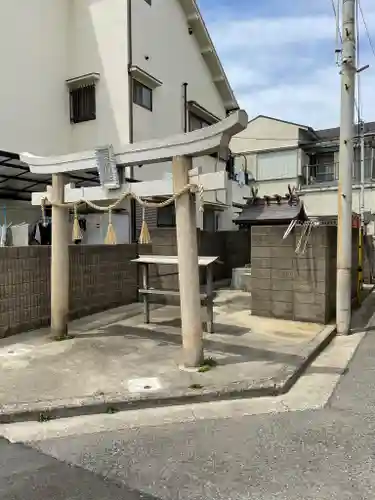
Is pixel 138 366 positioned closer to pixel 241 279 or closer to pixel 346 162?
pixel 346 162

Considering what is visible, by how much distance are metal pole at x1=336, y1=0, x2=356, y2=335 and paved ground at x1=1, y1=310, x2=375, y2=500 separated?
3.43 m

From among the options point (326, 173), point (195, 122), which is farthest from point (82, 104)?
point (326, 173)

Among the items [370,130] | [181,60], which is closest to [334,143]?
[370,130]

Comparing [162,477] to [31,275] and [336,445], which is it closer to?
[336,445]

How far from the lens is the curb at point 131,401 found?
3.94 metres

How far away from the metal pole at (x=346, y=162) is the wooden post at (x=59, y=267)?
486cm

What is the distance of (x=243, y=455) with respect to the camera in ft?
10.6

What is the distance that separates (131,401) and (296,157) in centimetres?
2205

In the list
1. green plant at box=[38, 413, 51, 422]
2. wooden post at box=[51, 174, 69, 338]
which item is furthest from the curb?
wooden post at box=[51, 174, 69, 338]

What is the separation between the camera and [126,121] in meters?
12.1

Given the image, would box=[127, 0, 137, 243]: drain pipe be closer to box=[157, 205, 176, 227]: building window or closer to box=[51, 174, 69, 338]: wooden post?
box=[157, 205, 176, 227]: building window

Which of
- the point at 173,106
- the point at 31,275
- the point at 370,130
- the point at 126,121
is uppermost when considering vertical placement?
the point at 370,130

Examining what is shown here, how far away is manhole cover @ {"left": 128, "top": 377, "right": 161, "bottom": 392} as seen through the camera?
4.46 meters

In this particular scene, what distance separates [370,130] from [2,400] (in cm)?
2488
